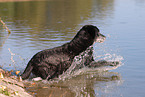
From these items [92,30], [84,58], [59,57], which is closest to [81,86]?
[59,57]

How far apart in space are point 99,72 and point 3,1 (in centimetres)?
4838

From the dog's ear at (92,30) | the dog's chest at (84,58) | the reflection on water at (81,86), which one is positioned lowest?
the reflection on water at (81,86)

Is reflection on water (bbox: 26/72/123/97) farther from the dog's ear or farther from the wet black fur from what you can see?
the dog's ear

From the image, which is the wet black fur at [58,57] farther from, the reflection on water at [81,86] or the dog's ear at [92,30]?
the reflection on water at [81,86]

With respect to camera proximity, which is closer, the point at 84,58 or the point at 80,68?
the point at 84,58

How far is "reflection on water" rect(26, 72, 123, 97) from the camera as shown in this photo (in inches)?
324

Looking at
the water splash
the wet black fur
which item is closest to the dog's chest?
the water splash

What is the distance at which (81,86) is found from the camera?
8.88 metres

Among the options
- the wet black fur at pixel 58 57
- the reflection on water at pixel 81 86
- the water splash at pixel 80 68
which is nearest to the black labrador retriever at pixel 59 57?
the wet black fur at pixel 58 57

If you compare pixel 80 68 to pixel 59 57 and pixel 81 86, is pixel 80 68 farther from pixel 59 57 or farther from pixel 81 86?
pixel 81 86

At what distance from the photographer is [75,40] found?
9398mm

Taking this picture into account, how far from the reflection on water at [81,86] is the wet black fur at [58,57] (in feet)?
1.02

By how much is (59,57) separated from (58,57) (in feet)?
0.10

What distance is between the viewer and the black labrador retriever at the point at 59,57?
9052 millimetres
